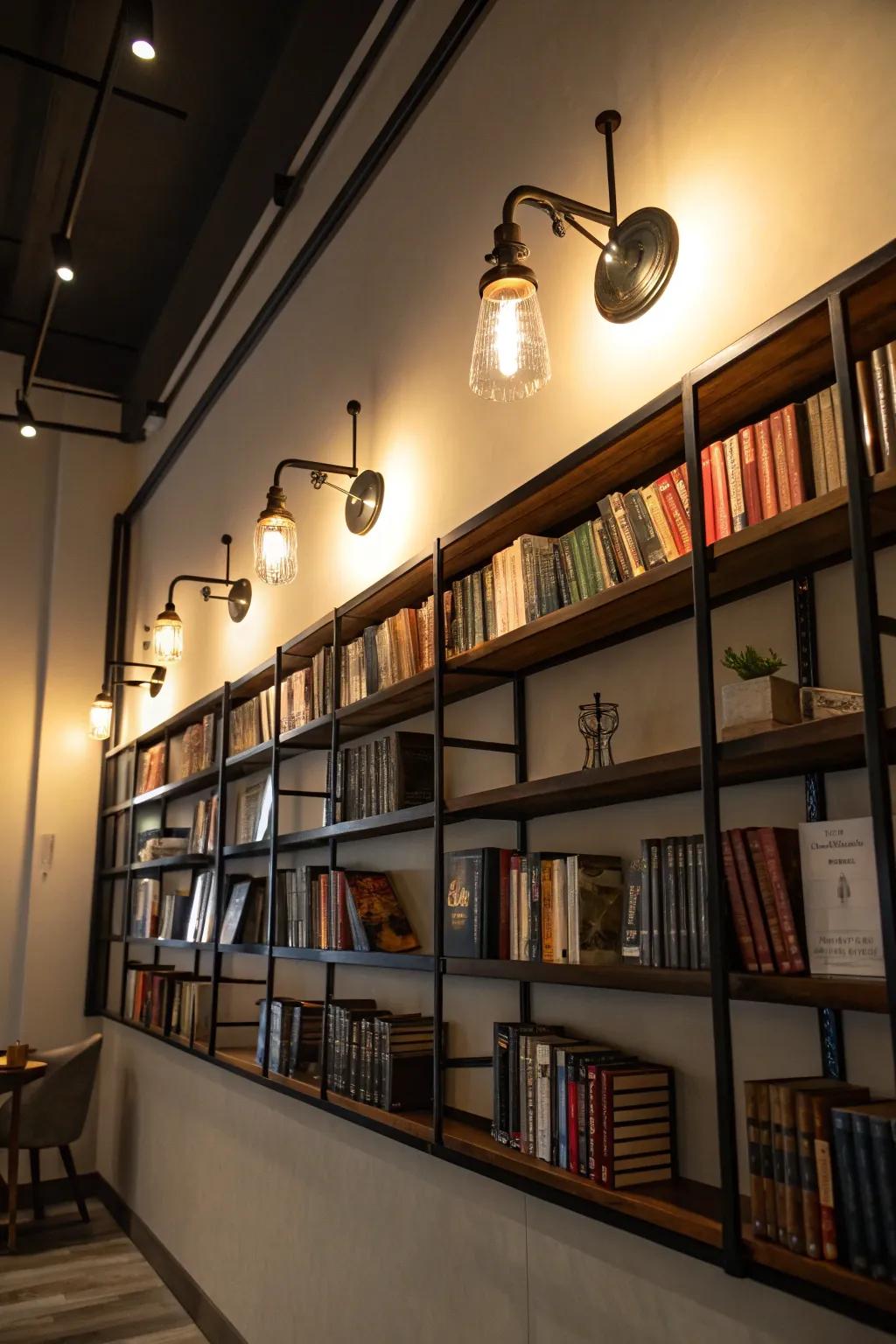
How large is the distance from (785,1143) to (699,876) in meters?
0.42

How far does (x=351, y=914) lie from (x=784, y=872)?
1.62m

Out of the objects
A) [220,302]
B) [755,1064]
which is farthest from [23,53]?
[755,1064]

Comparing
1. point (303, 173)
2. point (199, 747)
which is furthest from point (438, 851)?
point (303, 173)

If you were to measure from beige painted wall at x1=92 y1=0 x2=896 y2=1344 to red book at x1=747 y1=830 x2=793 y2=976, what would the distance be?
19 centimetres

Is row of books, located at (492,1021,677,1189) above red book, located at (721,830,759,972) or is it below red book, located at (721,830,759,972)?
below

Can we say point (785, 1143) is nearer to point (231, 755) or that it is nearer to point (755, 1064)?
point (755, 1064)

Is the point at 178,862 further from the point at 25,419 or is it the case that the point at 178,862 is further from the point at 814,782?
the point at 814,782

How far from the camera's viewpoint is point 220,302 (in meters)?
5.02

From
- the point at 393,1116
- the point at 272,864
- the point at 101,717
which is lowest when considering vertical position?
the point at 393,1116

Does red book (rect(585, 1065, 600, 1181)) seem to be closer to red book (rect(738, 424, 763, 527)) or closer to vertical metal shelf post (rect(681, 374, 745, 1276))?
vertical metal shelf post (rect(681, 374, 745, 1276))

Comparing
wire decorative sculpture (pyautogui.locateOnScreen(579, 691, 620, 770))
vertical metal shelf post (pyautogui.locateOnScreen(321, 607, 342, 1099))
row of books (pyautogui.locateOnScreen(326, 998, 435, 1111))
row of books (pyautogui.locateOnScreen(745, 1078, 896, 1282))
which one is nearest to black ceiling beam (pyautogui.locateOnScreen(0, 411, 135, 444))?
vertical metal shelf post (pyautogui.locateOnScreen(321, 607, 342, 1099))

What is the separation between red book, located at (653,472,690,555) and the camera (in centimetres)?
185

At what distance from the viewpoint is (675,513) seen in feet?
6.14

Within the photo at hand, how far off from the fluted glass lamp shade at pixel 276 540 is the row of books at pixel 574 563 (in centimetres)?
81
